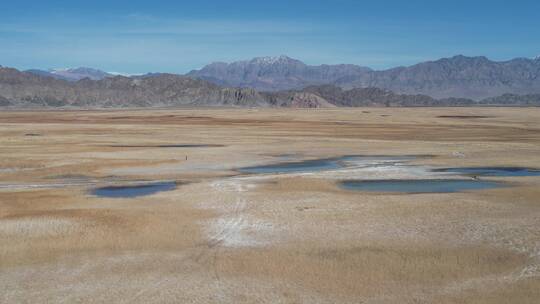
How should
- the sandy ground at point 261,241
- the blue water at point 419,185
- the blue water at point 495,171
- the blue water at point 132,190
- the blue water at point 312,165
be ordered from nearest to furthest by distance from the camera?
the sandy ground at point 261,241 < the blue water at point 132,190 < the blue water at point 419,185 < the blue water at point 495,171 < the blue water at point 312,165

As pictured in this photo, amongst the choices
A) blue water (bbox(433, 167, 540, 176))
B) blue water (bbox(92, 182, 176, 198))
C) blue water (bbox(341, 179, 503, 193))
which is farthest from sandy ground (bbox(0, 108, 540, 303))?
blue water (bbox(433, 167, 540, 176))

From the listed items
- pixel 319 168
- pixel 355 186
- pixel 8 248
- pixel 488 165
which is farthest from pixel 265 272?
pixel 488 165

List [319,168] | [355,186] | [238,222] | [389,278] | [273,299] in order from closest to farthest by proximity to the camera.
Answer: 1. [273,299]
2. [389,278]
3. [238,222]
4. [355,186]
5. [319,168]

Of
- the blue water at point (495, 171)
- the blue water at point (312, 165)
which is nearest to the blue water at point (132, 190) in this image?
the blue water at point (312, 165)

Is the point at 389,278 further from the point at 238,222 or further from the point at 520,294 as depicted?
the point at 238,222

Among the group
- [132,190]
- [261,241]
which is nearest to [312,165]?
[132,190]

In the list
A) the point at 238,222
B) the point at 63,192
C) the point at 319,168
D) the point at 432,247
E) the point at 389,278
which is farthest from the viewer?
the point at 319,168

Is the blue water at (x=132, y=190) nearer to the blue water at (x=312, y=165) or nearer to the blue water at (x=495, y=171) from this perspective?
the blue water at (x=312, y=165)
